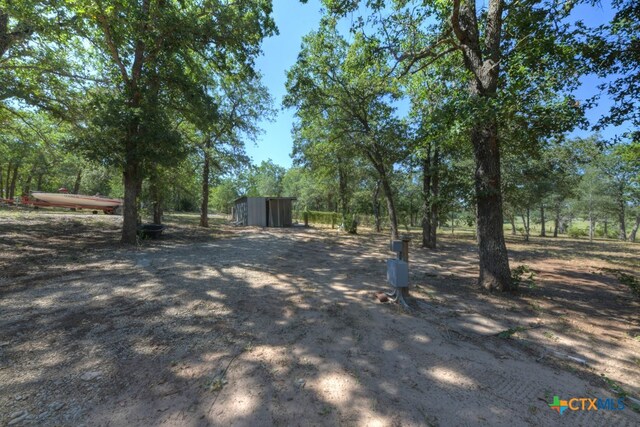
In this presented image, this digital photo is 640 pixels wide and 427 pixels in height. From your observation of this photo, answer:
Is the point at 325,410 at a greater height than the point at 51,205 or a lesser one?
lesser

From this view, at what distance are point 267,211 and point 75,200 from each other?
16.7 meters

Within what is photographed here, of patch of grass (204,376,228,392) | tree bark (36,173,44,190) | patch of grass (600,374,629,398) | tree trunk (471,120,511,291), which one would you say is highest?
tree bark (36,173,44,190)

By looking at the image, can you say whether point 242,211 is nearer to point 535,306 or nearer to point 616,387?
point 535,306

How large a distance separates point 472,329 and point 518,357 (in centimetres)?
69

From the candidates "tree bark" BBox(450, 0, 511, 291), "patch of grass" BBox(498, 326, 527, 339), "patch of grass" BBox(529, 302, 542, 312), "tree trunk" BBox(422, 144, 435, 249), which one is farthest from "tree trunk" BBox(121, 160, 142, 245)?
"patch of grass" BBox(529, 302, 542, 312)

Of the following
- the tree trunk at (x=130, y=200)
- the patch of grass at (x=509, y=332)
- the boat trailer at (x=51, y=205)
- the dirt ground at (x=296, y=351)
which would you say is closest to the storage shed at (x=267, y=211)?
the tree trunk at (x=130, y=200)

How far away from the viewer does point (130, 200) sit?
9203mm

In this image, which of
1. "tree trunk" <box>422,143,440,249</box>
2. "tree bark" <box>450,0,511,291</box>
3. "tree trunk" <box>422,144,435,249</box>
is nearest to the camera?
"tree bark" <box>450,0,511,291</box>

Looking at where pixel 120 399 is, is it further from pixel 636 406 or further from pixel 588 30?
pixel 588 30

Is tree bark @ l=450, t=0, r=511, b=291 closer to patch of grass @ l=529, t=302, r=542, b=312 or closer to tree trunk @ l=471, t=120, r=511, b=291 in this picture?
tree trunk @ l=471, t=120, r=511, b=291

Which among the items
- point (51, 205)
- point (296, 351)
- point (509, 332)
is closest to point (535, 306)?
point (509, 332)

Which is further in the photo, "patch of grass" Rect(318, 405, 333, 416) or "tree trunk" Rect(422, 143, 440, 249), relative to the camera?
"tree trunk" Rect(422, 143, 440, 249)

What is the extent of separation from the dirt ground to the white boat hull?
21776 mm

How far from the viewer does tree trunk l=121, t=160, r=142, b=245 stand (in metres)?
8.98
